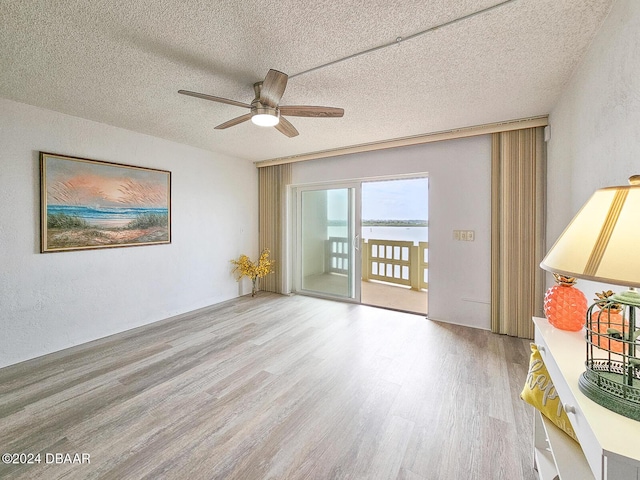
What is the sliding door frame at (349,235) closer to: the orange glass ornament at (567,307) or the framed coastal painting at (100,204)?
the framed coastal painting at (100,204)

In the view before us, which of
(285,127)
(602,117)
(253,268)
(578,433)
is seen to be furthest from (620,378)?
(253,268)

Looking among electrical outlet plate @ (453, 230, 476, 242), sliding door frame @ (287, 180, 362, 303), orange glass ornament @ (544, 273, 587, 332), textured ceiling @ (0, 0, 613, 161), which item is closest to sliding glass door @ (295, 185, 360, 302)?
sliding door frame @ (287, 180, 362, 303)

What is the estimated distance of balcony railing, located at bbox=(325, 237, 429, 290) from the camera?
4.65 m

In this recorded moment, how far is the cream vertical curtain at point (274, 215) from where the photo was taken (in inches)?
191

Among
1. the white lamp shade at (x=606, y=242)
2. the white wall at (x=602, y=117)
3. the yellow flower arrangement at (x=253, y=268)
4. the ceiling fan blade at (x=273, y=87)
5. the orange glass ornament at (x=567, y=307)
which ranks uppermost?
the ceiling fan blade at (x=273, y=87)

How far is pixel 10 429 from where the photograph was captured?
168cm

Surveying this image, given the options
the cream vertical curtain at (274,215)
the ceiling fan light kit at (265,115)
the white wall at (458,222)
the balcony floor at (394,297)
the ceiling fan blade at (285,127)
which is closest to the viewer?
the ceiling fan light kit at (265,115)

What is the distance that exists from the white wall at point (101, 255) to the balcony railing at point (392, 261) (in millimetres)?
1754

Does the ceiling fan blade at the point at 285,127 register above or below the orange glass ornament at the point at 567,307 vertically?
above

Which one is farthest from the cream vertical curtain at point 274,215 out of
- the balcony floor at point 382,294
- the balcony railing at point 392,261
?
the balcony railing at point 392,261

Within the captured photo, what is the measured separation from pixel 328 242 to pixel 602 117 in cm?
353

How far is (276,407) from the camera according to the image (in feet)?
6.20

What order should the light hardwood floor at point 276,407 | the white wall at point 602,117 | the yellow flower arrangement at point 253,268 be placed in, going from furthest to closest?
the yellow flower arrangement at point 253,268, the light hardwood floor at point 276,407, the white wall at point 602,117

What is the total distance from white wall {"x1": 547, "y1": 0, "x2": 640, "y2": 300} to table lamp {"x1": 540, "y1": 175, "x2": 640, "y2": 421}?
2.56ft
